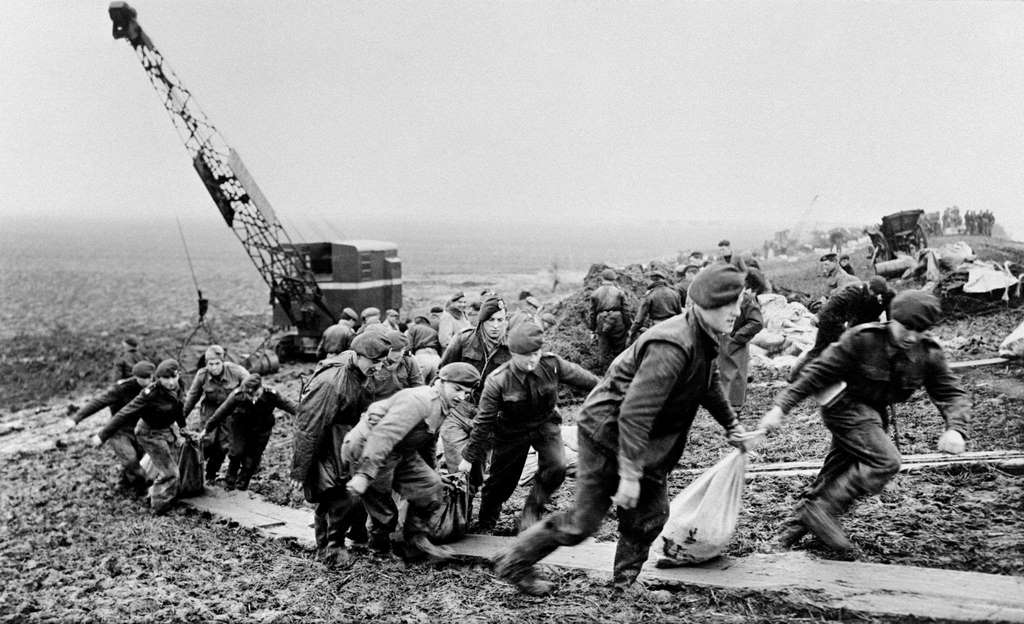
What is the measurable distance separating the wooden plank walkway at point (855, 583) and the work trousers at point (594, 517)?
38cm

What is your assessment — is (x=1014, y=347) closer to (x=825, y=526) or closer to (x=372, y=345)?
(x=825, y=526)

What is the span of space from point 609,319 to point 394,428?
18.1 feet

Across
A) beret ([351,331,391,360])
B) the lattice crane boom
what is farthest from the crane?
beret ([351,331,391,360])

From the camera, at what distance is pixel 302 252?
1812 cm

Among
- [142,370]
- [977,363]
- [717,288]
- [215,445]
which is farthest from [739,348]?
[142,370]

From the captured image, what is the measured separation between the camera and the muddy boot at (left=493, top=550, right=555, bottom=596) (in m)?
4.29

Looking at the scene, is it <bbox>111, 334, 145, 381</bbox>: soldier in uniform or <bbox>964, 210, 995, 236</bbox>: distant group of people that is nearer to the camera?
<bbox>111, 334, 145, 381</bbox>: soldier in uniform

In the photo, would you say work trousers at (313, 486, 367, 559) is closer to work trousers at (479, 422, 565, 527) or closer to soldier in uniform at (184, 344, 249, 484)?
work trousers at (479, 422, 565, 527)

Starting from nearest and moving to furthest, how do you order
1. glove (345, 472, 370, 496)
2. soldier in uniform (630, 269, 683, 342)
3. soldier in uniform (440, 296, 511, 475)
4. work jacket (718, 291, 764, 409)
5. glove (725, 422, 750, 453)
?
1. glove (725, 422, 750, 453)
2. glove (345, 472, 370, 496)
3. soldier in uniform (440, 296, 511, 475)
4. work jacket (718, 291, 764, 409)
5. soldier in uniform (630, 269, 683, 342)

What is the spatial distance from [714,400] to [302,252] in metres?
15.4

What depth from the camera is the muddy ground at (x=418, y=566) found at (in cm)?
429

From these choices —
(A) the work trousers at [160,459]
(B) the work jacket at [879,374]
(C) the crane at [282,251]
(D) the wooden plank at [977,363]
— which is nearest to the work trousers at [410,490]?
(B) the work jacket at [879,374]

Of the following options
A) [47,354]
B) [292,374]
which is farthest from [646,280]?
[47,354]

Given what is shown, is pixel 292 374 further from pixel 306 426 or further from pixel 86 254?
pixel 86 254
